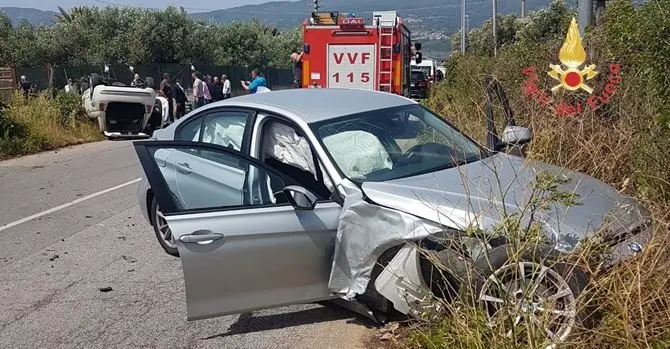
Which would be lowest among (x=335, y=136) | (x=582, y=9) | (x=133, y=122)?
(x=133, y=122)

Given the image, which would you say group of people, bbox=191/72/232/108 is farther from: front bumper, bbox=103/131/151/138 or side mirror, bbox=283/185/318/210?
side mirror, bbox=283/185/318/210

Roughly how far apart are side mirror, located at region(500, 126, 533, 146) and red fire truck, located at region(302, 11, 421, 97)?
11.0m

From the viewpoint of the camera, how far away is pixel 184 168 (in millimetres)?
5660

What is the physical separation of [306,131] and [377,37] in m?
12.1

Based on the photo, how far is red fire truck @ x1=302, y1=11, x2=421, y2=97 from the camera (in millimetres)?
17359

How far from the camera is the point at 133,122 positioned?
→ 68.3ft

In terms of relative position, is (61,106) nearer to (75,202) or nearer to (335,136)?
(75,202)

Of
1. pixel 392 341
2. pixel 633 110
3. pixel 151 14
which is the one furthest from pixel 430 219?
pixel 151 14

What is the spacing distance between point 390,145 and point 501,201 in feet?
4.98

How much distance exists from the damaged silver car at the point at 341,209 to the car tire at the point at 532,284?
0.02m

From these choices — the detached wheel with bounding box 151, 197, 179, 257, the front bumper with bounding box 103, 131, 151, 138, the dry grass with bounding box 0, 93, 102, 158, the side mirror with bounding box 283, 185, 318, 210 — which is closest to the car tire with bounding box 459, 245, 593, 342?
the side mirror with bounding box 283, 185, 318, 210

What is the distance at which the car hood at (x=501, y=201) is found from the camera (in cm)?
439

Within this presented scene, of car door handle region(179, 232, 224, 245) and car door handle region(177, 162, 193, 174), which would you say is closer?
car door handle region(179, 232, 224, 245)

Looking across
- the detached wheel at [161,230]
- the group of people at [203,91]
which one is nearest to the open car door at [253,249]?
the detached wheel at [161,230]
